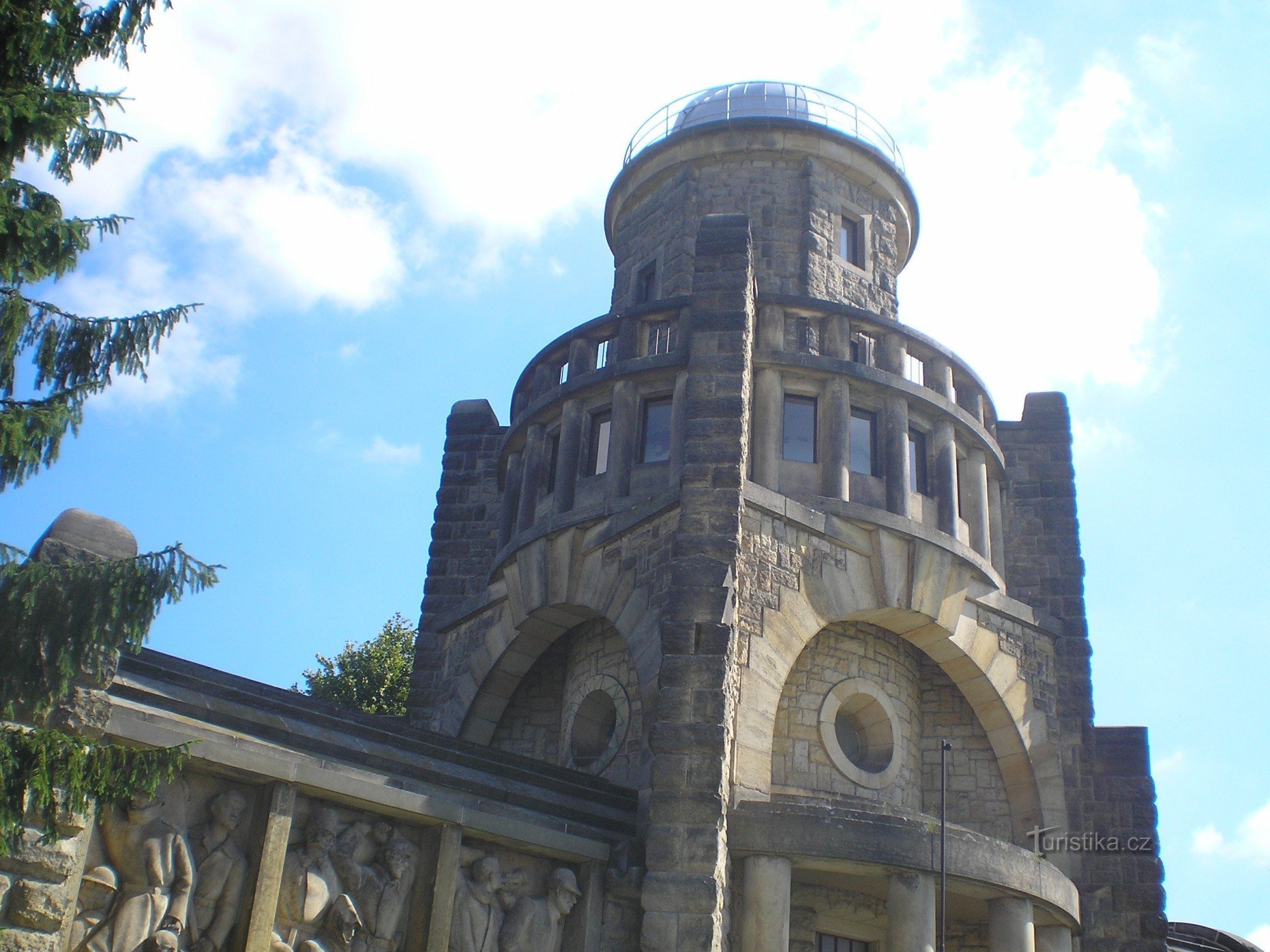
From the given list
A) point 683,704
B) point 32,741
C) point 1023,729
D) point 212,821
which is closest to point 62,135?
point 32,741

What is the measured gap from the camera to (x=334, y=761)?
11266 millimetres

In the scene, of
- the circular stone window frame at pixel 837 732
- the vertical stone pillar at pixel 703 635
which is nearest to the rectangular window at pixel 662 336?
the vertical stone pillar at pixel 703 635

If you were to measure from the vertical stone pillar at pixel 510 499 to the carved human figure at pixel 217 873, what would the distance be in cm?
836

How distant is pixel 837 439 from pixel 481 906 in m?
7.65

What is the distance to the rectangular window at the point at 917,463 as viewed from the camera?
678 inches

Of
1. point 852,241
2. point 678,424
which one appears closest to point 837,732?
point 678,424

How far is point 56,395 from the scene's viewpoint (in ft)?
27.3

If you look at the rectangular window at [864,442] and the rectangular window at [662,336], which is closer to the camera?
the rectangular window at [864,442]

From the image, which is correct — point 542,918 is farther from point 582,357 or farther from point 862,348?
point 862,348

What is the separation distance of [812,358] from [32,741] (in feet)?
37.7

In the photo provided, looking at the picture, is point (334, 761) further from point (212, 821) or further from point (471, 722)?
point (471, 722)

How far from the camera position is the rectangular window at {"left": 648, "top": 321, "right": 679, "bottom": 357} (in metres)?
17.5

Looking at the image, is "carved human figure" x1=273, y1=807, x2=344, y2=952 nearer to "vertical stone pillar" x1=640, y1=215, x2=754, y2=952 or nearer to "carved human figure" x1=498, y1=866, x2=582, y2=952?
"carved human figure" x1=498, y1=866, x2=582, y2=952

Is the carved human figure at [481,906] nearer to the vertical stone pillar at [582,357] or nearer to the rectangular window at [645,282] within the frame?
the vertical stone pillar at [582,357]
